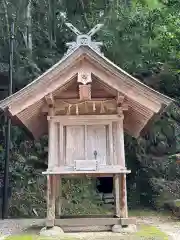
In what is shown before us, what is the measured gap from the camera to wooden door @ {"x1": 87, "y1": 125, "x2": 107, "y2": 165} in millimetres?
6199

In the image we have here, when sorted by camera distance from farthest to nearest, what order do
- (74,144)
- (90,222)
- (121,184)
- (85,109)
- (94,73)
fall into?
(85,109) → (74,144) → (121,184) → (94,73) → (90,222)

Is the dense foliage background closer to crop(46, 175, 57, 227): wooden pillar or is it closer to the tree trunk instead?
the tree trunk

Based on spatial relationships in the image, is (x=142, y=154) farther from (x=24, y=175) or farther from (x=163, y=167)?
(x=24, y=175)

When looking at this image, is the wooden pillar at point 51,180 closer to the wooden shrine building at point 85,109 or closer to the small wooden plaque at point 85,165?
the wooden shrine building at point 85,109

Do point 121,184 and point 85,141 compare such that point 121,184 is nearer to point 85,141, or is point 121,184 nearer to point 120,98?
point 85,141

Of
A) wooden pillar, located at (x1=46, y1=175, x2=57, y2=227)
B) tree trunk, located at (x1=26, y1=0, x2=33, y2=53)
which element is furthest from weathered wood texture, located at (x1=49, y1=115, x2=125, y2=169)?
tree trunk, located at (x1=26, y1=0, x2=33, y2=53)

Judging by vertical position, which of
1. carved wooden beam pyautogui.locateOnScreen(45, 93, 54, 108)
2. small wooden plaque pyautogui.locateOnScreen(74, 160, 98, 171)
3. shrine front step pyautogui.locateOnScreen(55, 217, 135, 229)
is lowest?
shrine front step pyautogui.locateOnScreen(55, 217, 135, 229)

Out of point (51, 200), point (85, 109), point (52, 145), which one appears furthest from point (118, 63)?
point (51, 200)

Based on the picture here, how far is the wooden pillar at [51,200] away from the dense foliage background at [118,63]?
17.0 feet

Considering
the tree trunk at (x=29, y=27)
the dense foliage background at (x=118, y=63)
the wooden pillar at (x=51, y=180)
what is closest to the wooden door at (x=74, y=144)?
the wooden pillar at (x=51, y=180)

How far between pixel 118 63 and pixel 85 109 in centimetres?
640

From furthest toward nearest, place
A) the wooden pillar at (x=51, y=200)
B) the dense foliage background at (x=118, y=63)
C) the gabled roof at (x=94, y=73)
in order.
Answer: the dense foliage background at (x=118, y=63)
the gabled roof at (x=94, y=73)
the wooden pillar at (x=51, y=200)

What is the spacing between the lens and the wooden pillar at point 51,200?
5.86 meters

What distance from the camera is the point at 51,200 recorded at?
601 cm
